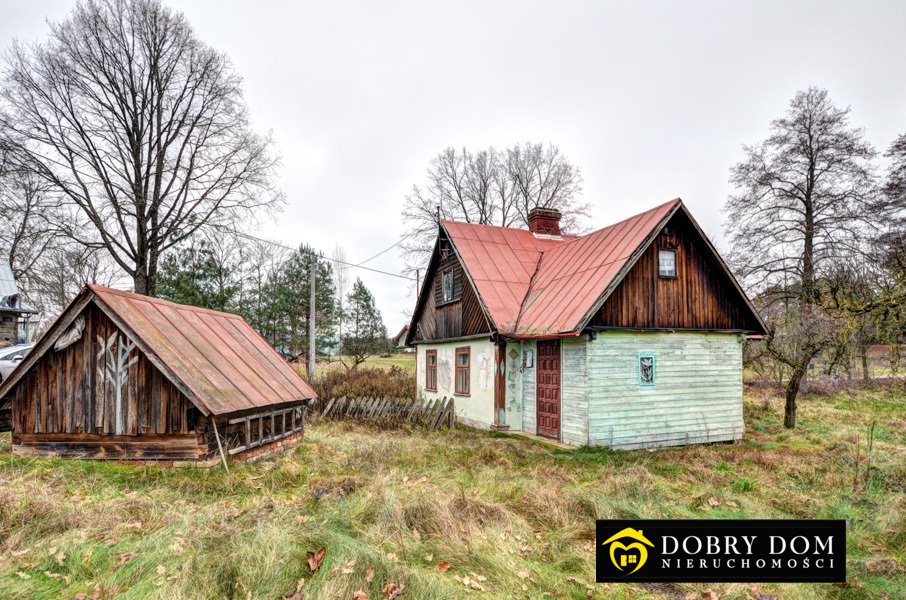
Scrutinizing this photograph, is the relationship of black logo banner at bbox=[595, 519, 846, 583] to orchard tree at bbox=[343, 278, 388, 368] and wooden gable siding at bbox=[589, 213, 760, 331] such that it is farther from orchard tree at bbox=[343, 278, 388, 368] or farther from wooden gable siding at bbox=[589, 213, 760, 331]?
orchard tree at bbox=[343, 278, 388, 368]

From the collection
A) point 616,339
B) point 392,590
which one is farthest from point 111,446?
point 616,339

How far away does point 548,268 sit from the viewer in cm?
1614

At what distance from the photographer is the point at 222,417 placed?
7.87 meters

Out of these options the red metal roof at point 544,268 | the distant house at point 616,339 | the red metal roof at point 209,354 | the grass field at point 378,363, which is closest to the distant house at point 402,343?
the grass field at point 378,363

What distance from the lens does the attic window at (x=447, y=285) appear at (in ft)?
56.9

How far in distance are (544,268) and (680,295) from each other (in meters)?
4.61

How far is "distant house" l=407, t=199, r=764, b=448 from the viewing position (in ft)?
39.1

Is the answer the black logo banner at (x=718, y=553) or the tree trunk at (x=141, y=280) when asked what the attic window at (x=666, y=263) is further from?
the tree trunk at (x=141, y=280)

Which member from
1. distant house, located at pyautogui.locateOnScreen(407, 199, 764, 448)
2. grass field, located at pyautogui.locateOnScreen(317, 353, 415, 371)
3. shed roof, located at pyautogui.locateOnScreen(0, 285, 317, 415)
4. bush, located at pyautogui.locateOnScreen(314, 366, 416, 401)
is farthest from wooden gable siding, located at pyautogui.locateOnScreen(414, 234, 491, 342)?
grass field, located at pyautogui.locateOnScreen(317, 353, 415, 371)

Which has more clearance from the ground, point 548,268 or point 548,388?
point 548,268

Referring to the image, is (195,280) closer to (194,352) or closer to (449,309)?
(449,309)

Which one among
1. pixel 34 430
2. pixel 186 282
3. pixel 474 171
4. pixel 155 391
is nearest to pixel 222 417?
pixel 155 391

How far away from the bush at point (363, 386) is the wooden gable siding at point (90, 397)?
935 cm

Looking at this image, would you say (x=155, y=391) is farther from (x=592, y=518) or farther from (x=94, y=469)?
(x=592, y=518)
